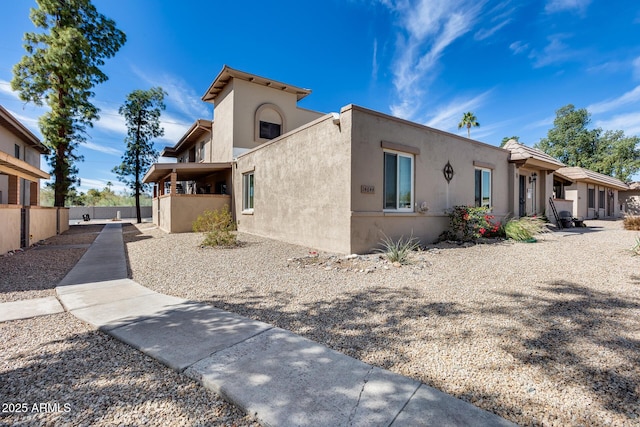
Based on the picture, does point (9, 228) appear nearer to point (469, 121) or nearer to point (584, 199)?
point (584, 199)

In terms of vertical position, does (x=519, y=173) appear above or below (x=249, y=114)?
below

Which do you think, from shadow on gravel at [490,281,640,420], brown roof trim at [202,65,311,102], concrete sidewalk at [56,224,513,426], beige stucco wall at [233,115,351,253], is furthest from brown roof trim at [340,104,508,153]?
brown roof trim at [202,65,311,102]

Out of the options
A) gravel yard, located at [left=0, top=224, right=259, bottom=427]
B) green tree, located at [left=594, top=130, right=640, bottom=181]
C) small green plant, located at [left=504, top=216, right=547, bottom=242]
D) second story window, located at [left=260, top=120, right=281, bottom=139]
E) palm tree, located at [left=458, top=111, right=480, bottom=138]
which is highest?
palm tree, located at [left=458, top=111, right=480, bottom=138]

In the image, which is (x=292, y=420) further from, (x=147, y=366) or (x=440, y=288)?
(x=440, y=288)

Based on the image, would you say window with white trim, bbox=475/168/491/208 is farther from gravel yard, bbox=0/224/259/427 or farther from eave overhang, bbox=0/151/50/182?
eave overhang, bbox=0/151/50/182

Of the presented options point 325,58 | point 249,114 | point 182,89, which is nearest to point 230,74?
point 249,114

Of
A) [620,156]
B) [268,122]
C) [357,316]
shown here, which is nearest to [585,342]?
[357,316]

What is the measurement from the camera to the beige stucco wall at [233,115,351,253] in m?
7.88

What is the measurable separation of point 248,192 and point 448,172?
28.8 ft

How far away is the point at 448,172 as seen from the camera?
9984 mm

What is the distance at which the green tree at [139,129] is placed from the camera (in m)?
23.7

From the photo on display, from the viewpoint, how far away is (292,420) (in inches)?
72.1

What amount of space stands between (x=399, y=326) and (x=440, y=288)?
184 cm

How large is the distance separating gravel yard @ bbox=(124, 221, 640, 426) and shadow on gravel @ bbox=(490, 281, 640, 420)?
0.01 m
